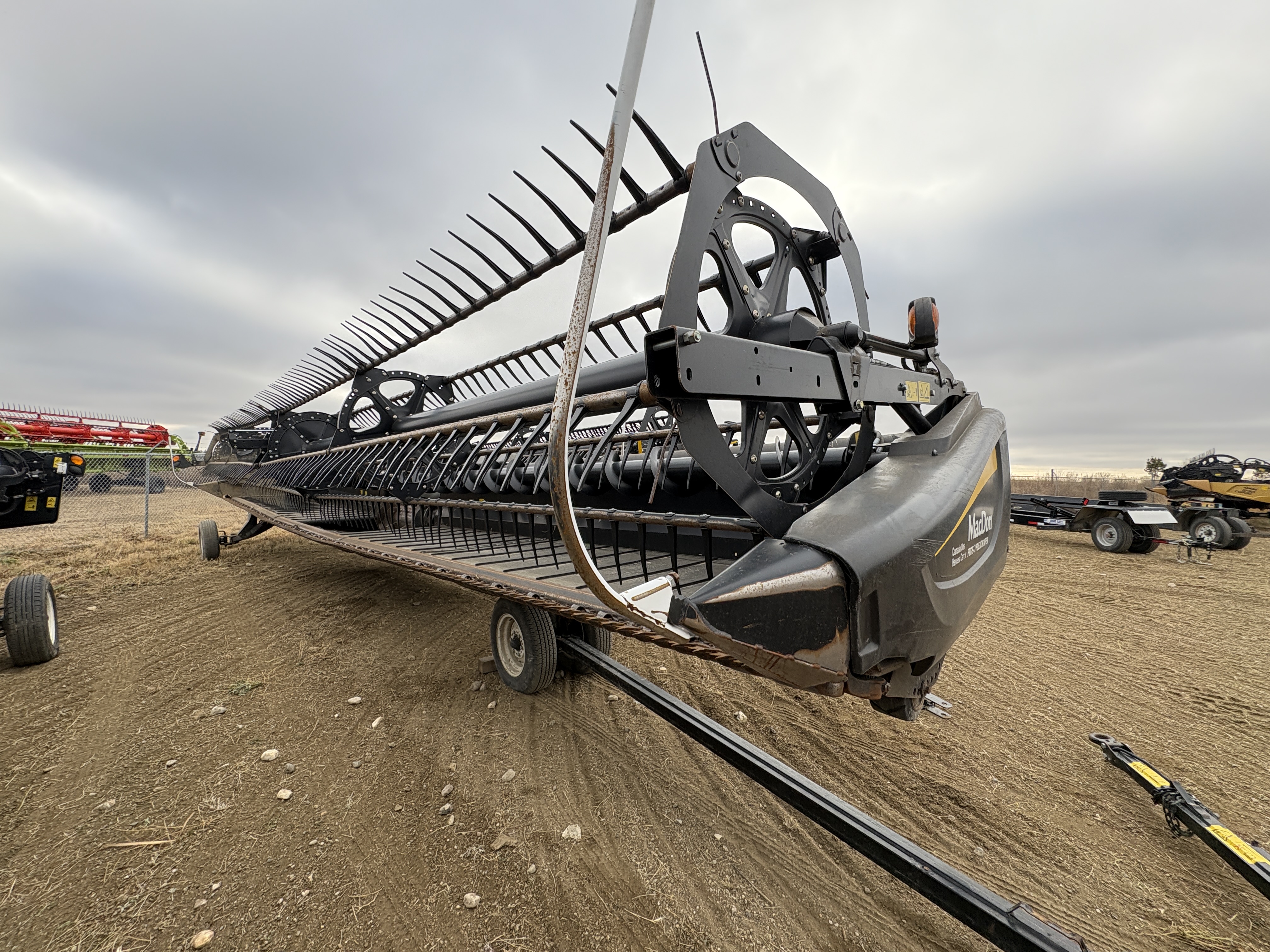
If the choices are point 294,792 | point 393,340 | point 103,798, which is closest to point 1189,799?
point 294,792

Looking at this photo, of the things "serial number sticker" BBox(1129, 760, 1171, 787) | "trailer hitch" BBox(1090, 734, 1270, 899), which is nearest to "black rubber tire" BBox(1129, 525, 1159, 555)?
"trailer hitch" BBox(1090, 734, 1270, 899)

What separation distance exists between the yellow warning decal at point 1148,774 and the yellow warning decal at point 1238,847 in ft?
0.88

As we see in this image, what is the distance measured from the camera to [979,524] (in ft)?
5.76

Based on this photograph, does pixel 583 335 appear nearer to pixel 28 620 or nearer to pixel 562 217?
pixel 562 217

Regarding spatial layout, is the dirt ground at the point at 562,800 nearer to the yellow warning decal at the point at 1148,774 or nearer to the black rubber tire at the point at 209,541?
the yellow warning decal at the point at 1148,774

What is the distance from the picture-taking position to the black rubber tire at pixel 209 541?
308 inches

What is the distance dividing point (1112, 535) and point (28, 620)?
524 inches

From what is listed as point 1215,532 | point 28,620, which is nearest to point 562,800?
point 28,620

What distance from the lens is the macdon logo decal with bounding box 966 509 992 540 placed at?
1.66 meters

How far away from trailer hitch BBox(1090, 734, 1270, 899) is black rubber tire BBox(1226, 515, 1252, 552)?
32.9ft

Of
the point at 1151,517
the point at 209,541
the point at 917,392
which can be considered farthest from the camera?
the point at 1151,517

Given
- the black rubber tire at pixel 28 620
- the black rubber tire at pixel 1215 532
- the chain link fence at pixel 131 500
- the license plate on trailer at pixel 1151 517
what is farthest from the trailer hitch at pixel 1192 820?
the black rubber tire at pixel 1215 532

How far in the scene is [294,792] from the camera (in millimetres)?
2305

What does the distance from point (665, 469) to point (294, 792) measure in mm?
2251
